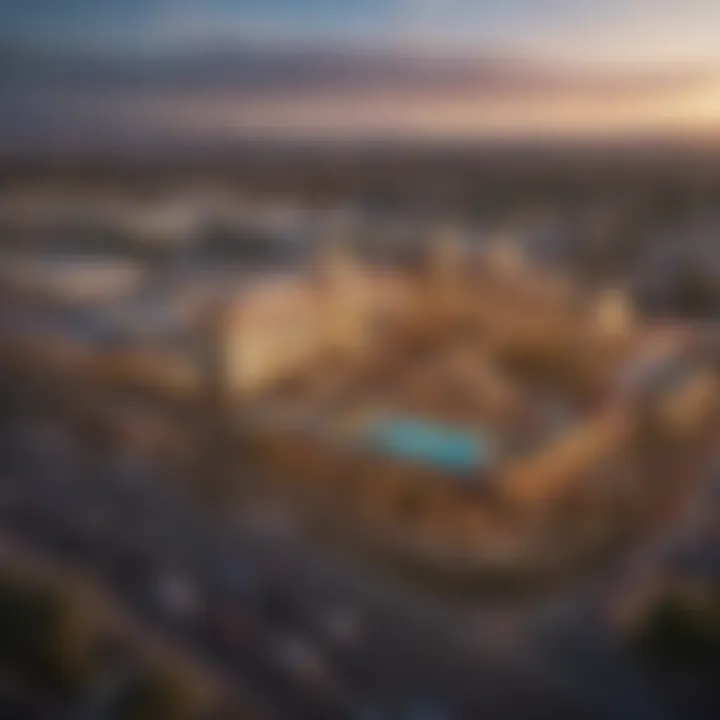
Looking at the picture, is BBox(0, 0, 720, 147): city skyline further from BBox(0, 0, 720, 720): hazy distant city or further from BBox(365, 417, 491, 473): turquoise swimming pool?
BBox(365, 417, 491, 473): turquoise swimming pool

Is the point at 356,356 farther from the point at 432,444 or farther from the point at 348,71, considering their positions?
the point at 348,71

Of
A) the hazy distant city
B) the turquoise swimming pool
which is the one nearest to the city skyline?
the hazy distant city

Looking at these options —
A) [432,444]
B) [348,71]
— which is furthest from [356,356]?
[348,71]

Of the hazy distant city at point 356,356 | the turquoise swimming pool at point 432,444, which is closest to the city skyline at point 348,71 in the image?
the hazy distant city at point 356,356

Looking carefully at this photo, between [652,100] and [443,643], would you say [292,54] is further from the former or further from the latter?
[443,643]

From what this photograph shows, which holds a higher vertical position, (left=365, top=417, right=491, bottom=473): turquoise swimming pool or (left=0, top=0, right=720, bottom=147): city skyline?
(left=0, top=0, right=720, bottom=147): city skyline

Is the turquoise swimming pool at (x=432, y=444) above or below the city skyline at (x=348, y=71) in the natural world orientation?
below

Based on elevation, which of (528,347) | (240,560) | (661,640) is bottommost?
(240,560)

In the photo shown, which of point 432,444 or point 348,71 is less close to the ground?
point 348,71

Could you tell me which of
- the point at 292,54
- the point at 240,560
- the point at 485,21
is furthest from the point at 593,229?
the point at 240,560

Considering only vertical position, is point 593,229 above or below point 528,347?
above

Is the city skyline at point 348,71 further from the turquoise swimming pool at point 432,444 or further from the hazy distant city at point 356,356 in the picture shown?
the turquoise swimming pool at point 432,444
